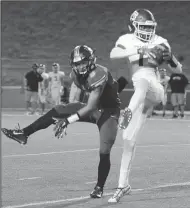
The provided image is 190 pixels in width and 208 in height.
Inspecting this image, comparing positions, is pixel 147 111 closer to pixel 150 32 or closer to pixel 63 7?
pixel 150 32

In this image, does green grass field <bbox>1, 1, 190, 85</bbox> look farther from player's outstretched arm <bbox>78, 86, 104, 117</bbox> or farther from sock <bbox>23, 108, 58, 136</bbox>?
player's outstretched arm <bbox>78, 86, 104, 117</bbox>

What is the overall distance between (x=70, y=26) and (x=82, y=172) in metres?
28.3

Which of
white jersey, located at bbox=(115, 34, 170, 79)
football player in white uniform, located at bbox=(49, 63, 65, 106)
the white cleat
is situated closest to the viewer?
the white cleat

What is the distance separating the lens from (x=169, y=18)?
37.1 meters

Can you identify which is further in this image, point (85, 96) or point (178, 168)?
point (178, 168)

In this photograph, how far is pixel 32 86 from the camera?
2475 centimetres

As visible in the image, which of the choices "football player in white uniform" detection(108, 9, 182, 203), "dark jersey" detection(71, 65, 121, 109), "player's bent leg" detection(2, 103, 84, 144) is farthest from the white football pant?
"player's bent leg" detection(2, 103, 84, 144)

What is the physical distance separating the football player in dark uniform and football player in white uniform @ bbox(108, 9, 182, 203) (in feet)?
0.65

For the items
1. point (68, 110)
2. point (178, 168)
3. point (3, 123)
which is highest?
point (68, 110)

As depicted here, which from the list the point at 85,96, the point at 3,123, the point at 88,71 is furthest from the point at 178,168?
the point at 3,123

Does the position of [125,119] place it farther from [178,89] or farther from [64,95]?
[64,95]

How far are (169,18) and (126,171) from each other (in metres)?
30.2

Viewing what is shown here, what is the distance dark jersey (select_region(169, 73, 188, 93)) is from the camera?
23.6 metres

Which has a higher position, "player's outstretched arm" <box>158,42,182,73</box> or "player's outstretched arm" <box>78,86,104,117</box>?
"player's outstretched arm" <box>158,42,182,73</box>
